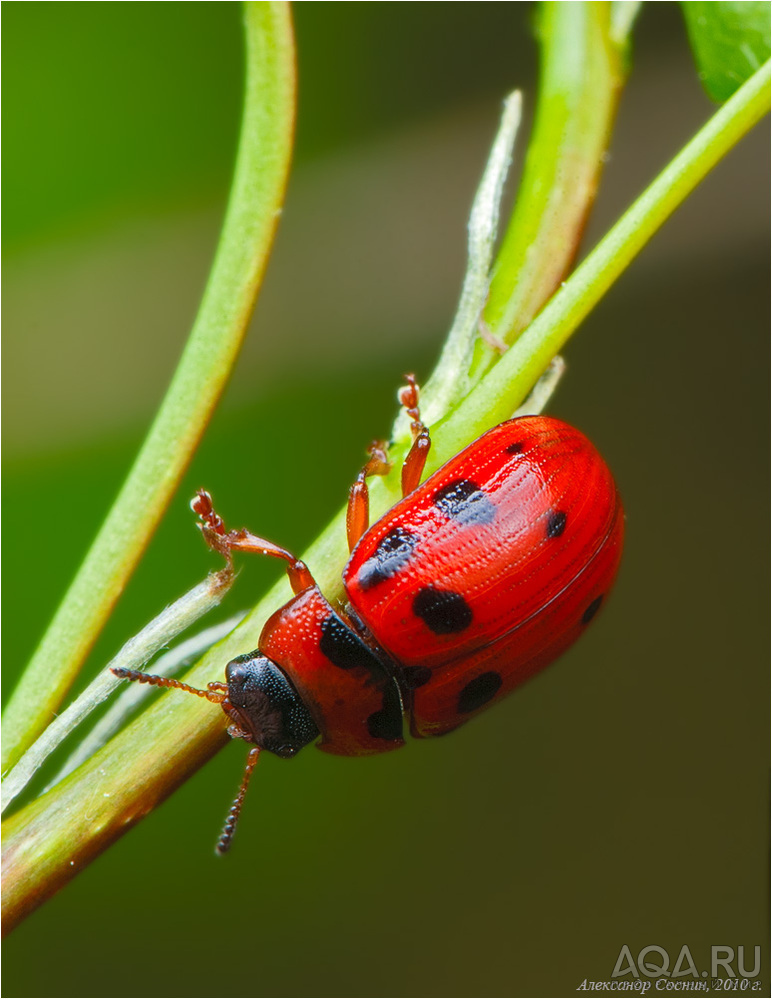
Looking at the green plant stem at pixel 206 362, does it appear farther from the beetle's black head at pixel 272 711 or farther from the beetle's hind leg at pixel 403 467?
the beetle's black head at pixel 272 711

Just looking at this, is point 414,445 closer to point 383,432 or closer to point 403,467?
point 403,467

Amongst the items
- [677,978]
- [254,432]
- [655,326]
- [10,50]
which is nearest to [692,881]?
[677,978]

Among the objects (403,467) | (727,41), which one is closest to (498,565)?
(403,467)

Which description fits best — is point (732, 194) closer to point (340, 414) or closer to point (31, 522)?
point (340, 414)

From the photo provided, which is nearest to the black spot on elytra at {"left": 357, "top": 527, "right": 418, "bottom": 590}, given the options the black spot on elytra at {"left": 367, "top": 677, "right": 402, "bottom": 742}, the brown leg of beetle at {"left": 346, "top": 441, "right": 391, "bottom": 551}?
the brown leg of beetle at {"left": 346, "top": 441, "right": 391, "bottom": 551}

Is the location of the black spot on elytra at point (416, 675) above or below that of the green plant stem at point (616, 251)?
below

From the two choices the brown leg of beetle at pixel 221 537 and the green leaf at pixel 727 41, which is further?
the brown leg of beetle at pixel 221 537

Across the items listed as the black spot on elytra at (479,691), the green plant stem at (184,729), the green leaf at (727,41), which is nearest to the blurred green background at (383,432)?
the black spot on elytra at (479,691)
